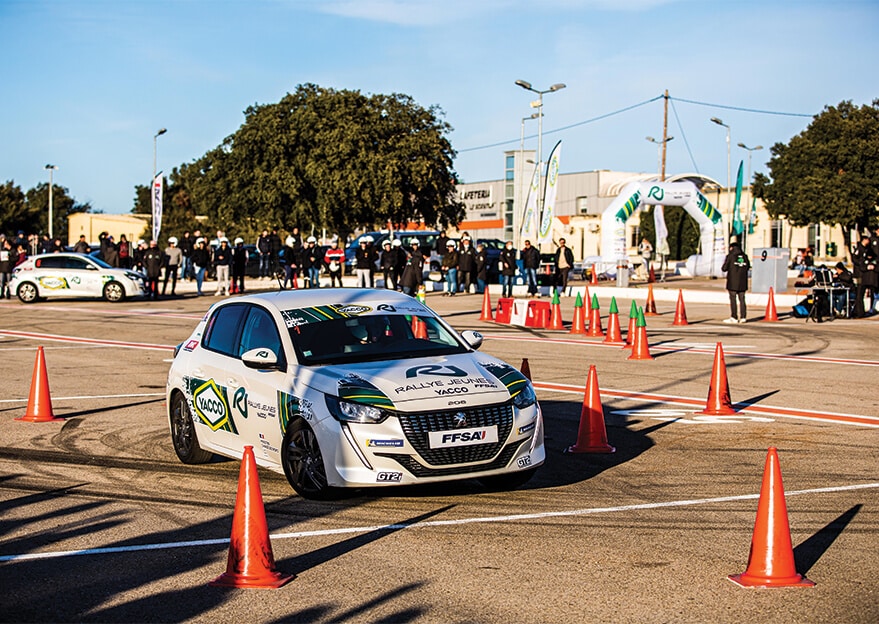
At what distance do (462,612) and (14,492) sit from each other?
4391 millimetres

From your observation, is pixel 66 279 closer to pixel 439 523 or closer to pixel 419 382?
pixel 419 382

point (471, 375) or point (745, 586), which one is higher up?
point (471, 375)

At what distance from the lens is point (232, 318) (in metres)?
9.84

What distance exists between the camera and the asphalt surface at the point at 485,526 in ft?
19.1

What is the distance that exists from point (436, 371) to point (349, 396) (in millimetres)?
740

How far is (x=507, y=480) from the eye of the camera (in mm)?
8641

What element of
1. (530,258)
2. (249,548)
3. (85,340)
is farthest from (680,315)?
(249,548)

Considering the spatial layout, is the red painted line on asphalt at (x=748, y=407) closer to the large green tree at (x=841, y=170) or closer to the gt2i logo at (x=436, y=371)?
the gt2i logo at (x=436, y=371)

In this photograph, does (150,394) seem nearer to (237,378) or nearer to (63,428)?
(63,428)

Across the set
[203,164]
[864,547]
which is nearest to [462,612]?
[864,547]

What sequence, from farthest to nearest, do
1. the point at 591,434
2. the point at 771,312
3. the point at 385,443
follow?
the point at 771,312 → the point at 591,434 → the point at 385,443

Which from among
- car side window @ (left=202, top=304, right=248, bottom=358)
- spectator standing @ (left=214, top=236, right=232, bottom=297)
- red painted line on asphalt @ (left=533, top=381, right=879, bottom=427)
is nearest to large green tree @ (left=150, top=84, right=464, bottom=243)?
spectator standing @ (left=214, top=236, right=232, bottom=297)

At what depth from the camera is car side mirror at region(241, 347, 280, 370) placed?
8719 millimetres

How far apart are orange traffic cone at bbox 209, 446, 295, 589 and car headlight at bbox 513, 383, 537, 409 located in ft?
8.79
